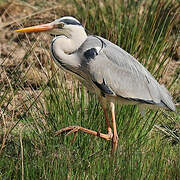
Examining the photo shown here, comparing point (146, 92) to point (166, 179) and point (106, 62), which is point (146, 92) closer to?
point (106, 62)

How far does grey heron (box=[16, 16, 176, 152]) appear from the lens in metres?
3.45

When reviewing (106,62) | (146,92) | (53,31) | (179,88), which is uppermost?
(53,31)

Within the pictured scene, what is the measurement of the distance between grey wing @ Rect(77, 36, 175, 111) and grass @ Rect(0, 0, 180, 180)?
0.51ft

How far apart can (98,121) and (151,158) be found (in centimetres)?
91

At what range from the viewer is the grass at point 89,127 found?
275cm

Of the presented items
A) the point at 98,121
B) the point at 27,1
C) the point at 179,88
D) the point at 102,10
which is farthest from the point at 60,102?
the point at 27,1

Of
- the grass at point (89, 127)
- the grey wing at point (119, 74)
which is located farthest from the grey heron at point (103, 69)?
the grass at point (89, 127)

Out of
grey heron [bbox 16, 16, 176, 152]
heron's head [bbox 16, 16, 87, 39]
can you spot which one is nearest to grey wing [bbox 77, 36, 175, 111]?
grey heron [bbox 16, 16, 176, 152]

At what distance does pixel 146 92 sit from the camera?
3625 mm

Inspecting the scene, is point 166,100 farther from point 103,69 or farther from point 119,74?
point 103,69

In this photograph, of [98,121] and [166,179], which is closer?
[166,179]

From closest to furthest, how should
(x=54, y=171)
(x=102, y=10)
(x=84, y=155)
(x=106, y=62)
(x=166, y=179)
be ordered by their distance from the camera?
(x=54, y=171)
(x=166, y=179)
(x=84, y=155)
(x=106, y=62)
(x=102, y=10)

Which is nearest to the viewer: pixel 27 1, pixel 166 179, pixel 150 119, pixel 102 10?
pixel 166 179

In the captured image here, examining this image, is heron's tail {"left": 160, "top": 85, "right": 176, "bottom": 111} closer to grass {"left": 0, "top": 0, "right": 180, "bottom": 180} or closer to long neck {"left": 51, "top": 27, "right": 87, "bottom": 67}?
grass {"left": 0, "top": 0, "right": 180, "bottom": 180}
